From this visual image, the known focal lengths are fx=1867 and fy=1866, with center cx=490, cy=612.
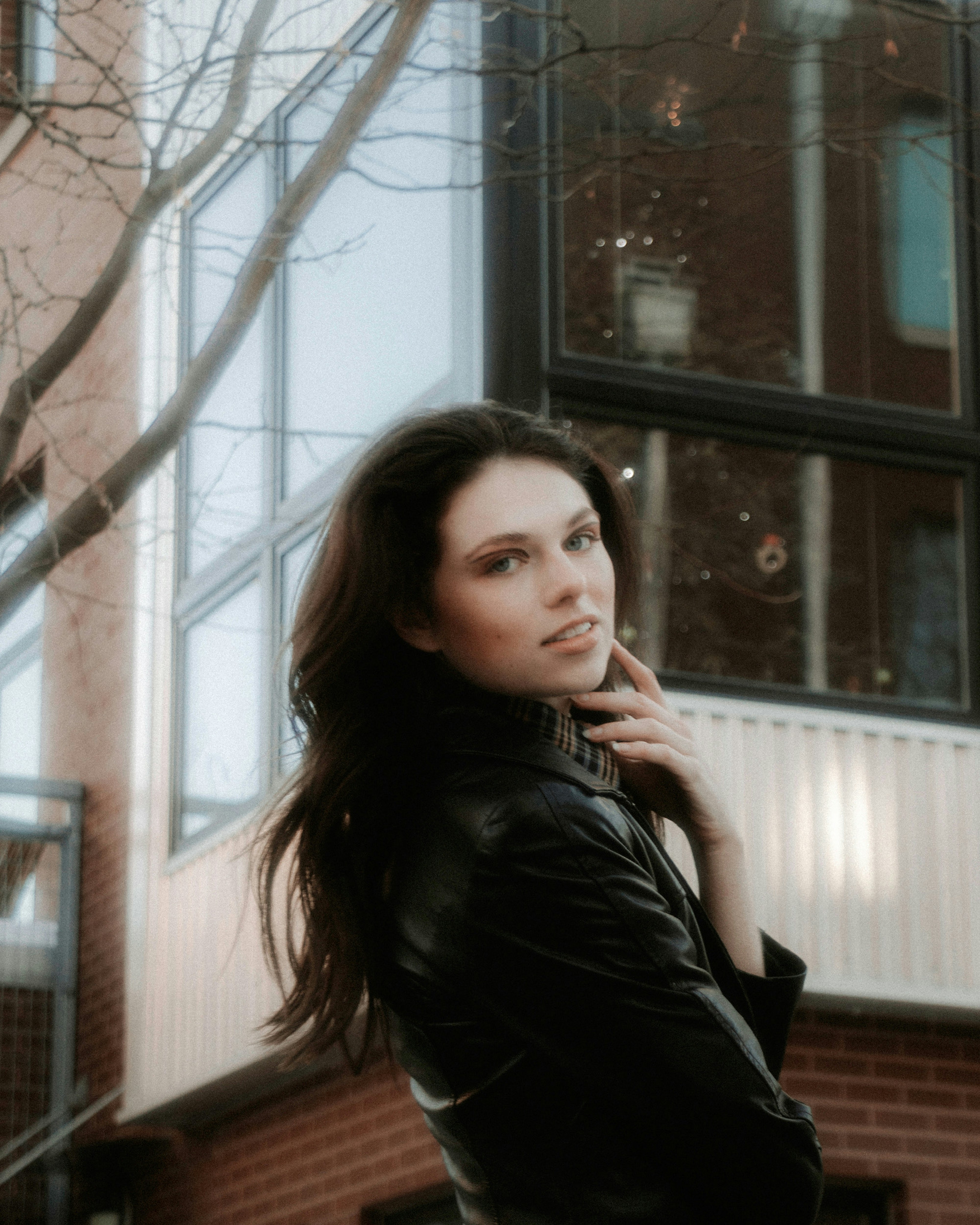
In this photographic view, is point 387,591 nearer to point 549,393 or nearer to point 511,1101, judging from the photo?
point 511,1101

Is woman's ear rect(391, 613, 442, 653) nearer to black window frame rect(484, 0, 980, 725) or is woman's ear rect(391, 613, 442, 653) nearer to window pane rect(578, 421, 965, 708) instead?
black window frame rect(484, 0, 980, 725)

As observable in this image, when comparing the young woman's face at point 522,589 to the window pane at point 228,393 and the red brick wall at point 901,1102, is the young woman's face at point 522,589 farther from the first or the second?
the window pane at point 228,393

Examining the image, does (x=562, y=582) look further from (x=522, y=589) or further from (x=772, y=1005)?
(x=772, y=1005)

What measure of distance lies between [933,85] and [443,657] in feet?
22.0

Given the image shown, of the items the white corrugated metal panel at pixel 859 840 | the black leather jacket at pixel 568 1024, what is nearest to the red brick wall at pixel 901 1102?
the white corrugated metal panel at pixel 859 840

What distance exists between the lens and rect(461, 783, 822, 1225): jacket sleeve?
1598mm

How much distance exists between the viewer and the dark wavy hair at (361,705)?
187cm

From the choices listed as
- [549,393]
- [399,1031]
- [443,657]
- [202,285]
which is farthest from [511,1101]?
[202,285]

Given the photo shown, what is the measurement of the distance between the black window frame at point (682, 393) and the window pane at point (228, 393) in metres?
1.99

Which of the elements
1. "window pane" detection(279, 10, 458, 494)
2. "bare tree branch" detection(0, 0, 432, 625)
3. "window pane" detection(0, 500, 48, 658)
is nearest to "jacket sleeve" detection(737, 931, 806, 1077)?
"bare tree branch" detection(0, 0, 432, 625)

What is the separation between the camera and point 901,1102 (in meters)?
7.37

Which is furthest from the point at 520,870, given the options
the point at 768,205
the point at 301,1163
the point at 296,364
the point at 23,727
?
the point at 23,727

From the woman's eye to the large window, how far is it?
4.27 m

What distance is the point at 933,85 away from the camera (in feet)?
26.2
